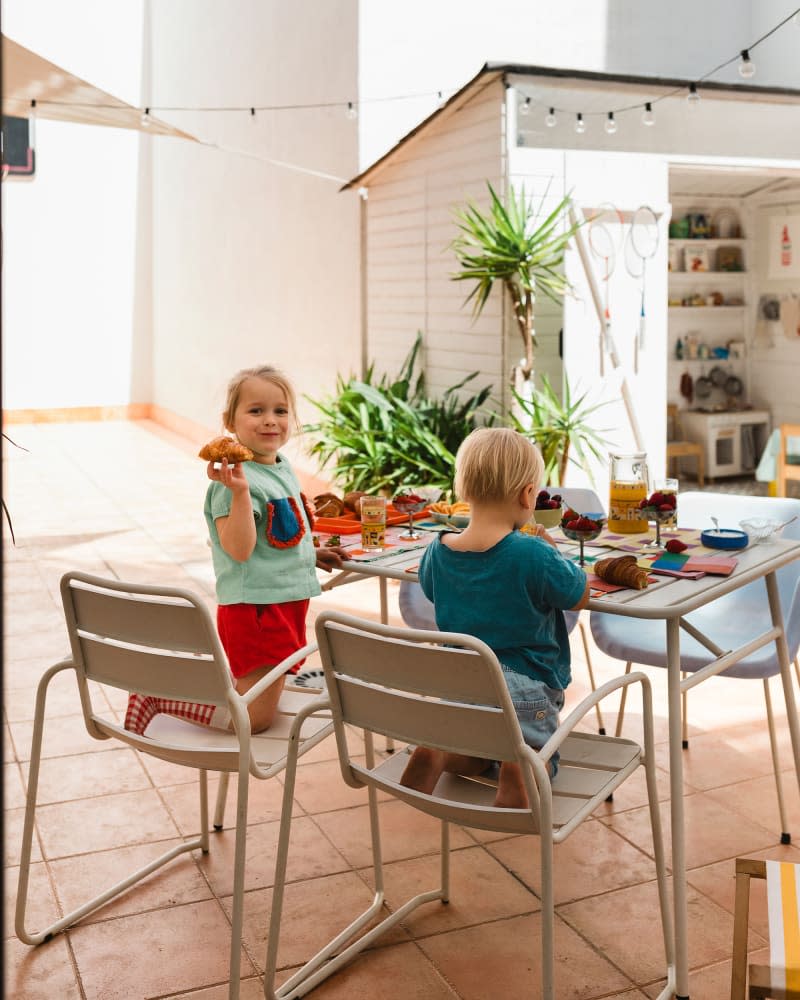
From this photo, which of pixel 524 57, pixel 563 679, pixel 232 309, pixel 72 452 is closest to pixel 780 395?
pixel 524 57

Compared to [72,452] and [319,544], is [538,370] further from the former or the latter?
[72,452]

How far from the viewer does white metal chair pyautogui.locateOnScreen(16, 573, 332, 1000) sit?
2131mm

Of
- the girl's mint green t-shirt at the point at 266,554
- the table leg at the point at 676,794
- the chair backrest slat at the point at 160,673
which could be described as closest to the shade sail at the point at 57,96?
the girl's mint green t-shirt at the point at 266,554

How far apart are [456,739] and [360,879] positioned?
986 millimetres

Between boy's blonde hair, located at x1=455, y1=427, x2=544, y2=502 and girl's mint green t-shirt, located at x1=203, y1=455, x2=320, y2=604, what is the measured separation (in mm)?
546

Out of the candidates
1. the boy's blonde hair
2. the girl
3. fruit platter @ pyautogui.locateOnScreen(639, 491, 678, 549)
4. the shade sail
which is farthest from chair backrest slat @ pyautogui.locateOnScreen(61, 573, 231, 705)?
the shade sail

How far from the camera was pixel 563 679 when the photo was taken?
89.2 inches

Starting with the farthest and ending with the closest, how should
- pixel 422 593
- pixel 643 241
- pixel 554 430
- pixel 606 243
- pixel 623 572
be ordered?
pixel 643 241, pixel 606 243, pixel 554 430, pixel 422 593, pixel 623 572

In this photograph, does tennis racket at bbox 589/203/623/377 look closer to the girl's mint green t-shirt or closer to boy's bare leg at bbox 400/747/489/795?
the girl's mint green t-shirt

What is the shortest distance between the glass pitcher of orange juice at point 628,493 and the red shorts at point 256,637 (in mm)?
863

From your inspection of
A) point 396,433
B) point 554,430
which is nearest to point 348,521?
point 554,430

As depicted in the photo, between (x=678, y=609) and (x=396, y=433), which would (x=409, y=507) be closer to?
(x=678, y=609)

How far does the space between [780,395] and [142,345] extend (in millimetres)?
7767

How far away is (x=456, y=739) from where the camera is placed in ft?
6.32
